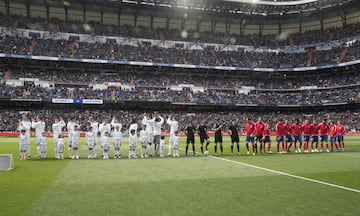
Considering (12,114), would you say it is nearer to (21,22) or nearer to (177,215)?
(21,22)

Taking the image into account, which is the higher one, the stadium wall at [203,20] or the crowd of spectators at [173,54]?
the stadium wall at [203,20]

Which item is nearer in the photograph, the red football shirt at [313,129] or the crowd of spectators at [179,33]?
the red football shirt at [313,129]

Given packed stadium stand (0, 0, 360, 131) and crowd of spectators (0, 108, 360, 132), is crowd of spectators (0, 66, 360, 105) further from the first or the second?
crowd of spectators (0, 108, 360, 132)

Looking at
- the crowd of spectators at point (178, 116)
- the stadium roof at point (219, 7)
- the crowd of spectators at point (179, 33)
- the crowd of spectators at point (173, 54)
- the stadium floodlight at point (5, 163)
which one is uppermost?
the stadium roof at point (219, 7)

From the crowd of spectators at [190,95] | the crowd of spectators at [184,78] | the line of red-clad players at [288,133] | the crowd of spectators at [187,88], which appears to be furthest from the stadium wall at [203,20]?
the line of red-clad players at [288,133]

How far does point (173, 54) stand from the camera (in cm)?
6072

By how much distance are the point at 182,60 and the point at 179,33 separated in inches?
338

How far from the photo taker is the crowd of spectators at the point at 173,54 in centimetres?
5300

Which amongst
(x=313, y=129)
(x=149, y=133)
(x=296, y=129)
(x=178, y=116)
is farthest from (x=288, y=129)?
(x=178, y=116)

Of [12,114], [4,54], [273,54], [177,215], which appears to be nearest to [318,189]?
[177,215]

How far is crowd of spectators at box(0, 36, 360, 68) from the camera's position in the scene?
53.0 metres

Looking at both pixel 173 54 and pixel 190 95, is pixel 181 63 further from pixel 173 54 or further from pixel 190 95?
pixel 190 95

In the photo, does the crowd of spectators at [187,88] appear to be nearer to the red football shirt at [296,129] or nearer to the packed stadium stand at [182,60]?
the packed stadium stand at [182,60]

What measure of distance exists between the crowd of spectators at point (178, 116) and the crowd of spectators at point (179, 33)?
16557mm
